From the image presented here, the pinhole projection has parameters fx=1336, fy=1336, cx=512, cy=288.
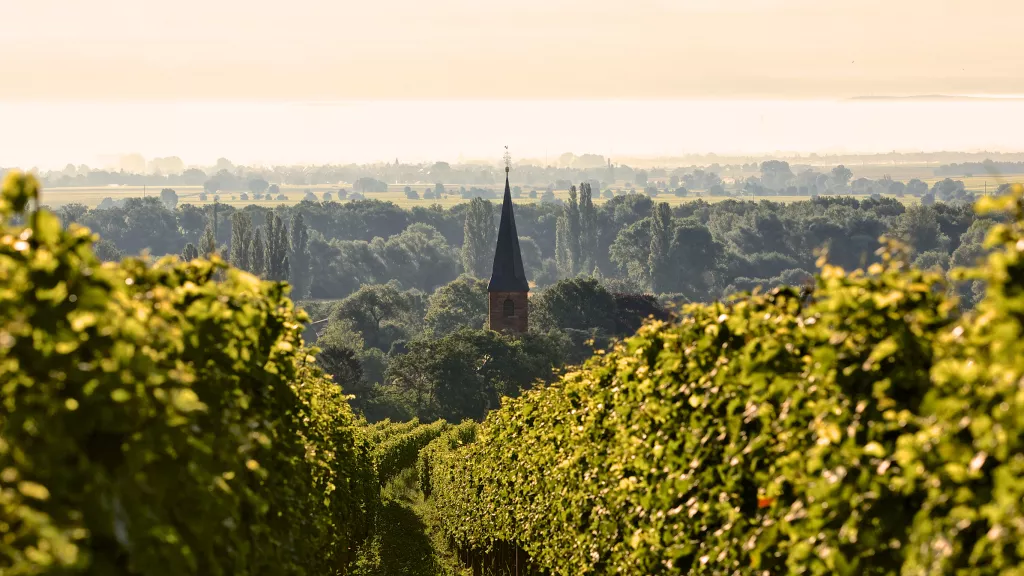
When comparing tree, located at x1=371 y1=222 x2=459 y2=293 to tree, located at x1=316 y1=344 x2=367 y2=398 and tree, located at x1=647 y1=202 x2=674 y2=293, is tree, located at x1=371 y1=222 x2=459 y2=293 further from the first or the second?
tree, located at x1=316 y1=344 x2=367 y2=398

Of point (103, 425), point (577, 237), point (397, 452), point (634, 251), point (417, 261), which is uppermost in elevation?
point (103, 425)

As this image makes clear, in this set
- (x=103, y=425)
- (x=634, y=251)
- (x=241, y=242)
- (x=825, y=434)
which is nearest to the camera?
(x=103, y=425)

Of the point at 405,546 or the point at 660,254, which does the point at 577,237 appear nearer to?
the point at 660,254

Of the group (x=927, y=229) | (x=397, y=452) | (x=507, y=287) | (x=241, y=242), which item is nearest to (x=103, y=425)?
(x=397, y=452)

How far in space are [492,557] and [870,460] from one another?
15.8 metres

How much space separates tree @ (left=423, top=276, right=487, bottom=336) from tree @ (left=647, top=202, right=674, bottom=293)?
41468 millimetres

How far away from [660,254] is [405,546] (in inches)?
4929

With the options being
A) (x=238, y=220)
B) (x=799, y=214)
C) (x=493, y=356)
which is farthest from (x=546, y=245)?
(x=493, y=356)

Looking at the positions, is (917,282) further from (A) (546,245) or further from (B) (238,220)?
(A) (546,245)

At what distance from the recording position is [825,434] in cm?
514

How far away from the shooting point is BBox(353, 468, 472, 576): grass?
887 inches

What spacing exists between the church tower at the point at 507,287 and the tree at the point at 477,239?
8595 centimetres

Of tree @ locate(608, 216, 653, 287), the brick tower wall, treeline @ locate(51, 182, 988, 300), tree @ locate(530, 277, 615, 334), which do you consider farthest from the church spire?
tree @ locate(608, 216, 653, 287)

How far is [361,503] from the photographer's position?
2194cm
